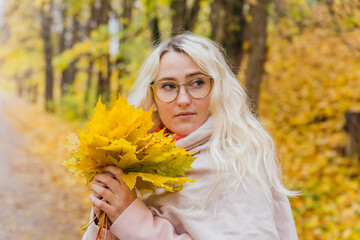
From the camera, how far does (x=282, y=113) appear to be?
10.0 meters

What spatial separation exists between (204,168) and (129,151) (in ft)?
1.35

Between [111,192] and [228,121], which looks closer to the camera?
[111,192]

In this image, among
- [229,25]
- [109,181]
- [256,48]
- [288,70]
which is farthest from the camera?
[288,70]

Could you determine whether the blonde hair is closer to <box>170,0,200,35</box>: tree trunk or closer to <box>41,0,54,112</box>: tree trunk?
<box>170,0,200,35</box>: tree trunk

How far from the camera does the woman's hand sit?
152 cm

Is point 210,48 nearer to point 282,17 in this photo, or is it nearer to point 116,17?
point 282,17

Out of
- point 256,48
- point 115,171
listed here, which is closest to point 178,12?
point 256,48

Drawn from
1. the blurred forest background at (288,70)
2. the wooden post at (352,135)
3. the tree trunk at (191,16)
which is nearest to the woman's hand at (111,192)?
the blurred forest background at (288,70)

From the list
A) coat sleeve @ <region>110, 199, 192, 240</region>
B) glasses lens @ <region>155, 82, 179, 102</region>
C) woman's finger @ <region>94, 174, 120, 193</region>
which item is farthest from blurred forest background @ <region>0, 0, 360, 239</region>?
coat sleeve @ <region>110, 199, 192, 240</region>

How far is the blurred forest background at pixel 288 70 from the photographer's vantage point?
480 centimetres

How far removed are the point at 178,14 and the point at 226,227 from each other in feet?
14.1

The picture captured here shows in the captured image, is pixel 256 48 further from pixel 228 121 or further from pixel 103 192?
pixel 103 192

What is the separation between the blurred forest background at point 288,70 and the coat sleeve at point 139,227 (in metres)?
0.51

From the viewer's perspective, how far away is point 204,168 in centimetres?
166
